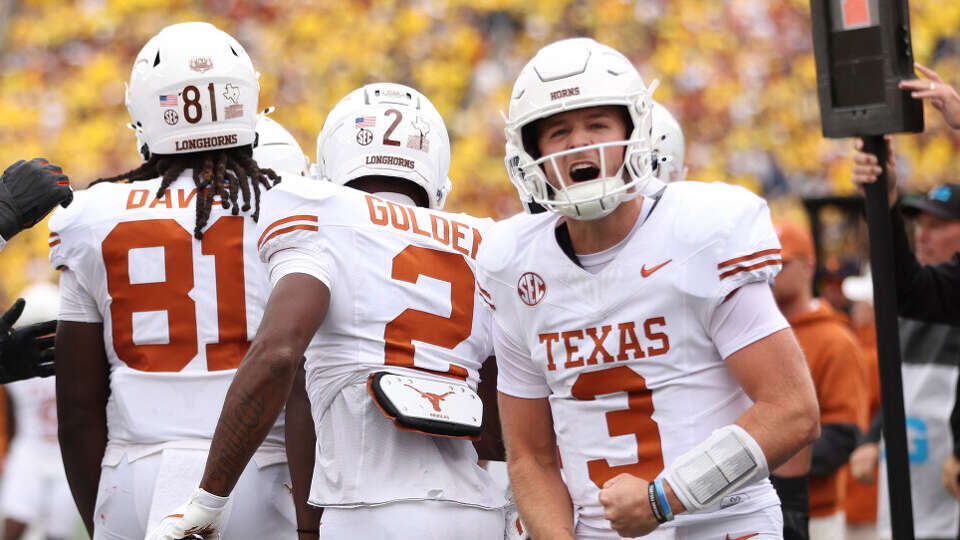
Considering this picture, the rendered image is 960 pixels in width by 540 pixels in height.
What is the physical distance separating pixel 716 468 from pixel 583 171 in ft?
2.42

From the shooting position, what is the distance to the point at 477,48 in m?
15.9

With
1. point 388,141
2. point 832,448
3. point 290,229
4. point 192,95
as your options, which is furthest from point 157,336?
point 832,448

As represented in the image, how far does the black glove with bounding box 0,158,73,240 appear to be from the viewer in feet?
12.1

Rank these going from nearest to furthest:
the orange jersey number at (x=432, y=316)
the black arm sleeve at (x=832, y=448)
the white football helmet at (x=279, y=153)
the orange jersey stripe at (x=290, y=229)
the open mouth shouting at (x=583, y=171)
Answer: the open mouth shouting at (x=583, y=171) → the orange jersey stripe at (x=290, y=229) → the orange jersey number at (x=432, y=316) → the white football helmet at (x=279, y=153) → the black arm sleeve at (x=832, y=448)

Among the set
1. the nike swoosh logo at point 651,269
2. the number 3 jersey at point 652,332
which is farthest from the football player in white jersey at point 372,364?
the nike swoosh logo at point 651,269

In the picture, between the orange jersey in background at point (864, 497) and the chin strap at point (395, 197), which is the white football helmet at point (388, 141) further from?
the orange jersey in background at point (864, 497)

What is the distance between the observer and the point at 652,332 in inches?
109

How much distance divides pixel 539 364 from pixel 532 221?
0.36 meters

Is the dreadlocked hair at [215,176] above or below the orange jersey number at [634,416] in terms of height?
above

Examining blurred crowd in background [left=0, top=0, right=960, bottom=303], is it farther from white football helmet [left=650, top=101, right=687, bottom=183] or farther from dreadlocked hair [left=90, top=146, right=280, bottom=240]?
dreadlocked hair [left=90, top=146, right=280, bottom=240]

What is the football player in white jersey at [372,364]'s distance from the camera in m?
3.06

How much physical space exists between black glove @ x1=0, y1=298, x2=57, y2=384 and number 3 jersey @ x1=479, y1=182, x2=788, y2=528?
1.89 m

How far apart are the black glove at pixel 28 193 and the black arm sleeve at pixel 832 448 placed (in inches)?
138

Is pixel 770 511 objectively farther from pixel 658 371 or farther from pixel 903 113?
pixel 903 113
